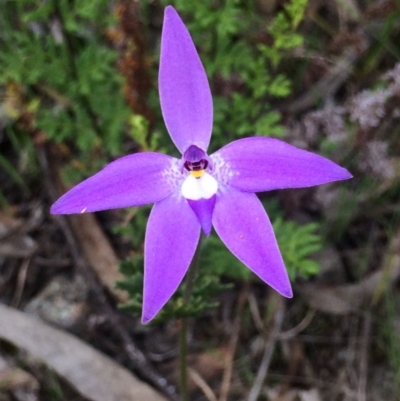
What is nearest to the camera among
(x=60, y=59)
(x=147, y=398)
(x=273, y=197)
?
(x=60, y=59)

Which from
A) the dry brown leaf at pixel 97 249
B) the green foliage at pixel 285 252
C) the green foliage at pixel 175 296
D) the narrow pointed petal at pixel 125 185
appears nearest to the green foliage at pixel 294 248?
the green foliage at pixel 285 252

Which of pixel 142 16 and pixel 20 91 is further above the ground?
pixel 142 16

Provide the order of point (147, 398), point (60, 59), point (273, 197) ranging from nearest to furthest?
point (60, 59) → point (147, 398) → point (273, 197)

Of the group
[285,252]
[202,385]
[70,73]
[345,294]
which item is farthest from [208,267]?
[70,73]

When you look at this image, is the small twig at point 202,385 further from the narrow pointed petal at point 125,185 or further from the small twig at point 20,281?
the narrow pointed petal at point 125,185

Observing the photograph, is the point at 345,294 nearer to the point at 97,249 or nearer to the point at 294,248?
the point at 294,248

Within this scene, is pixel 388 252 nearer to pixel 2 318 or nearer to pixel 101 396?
pixel 101 396

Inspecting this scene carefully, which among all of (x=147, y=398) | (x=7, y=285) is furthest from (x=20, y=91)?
(x=147, y=398)
